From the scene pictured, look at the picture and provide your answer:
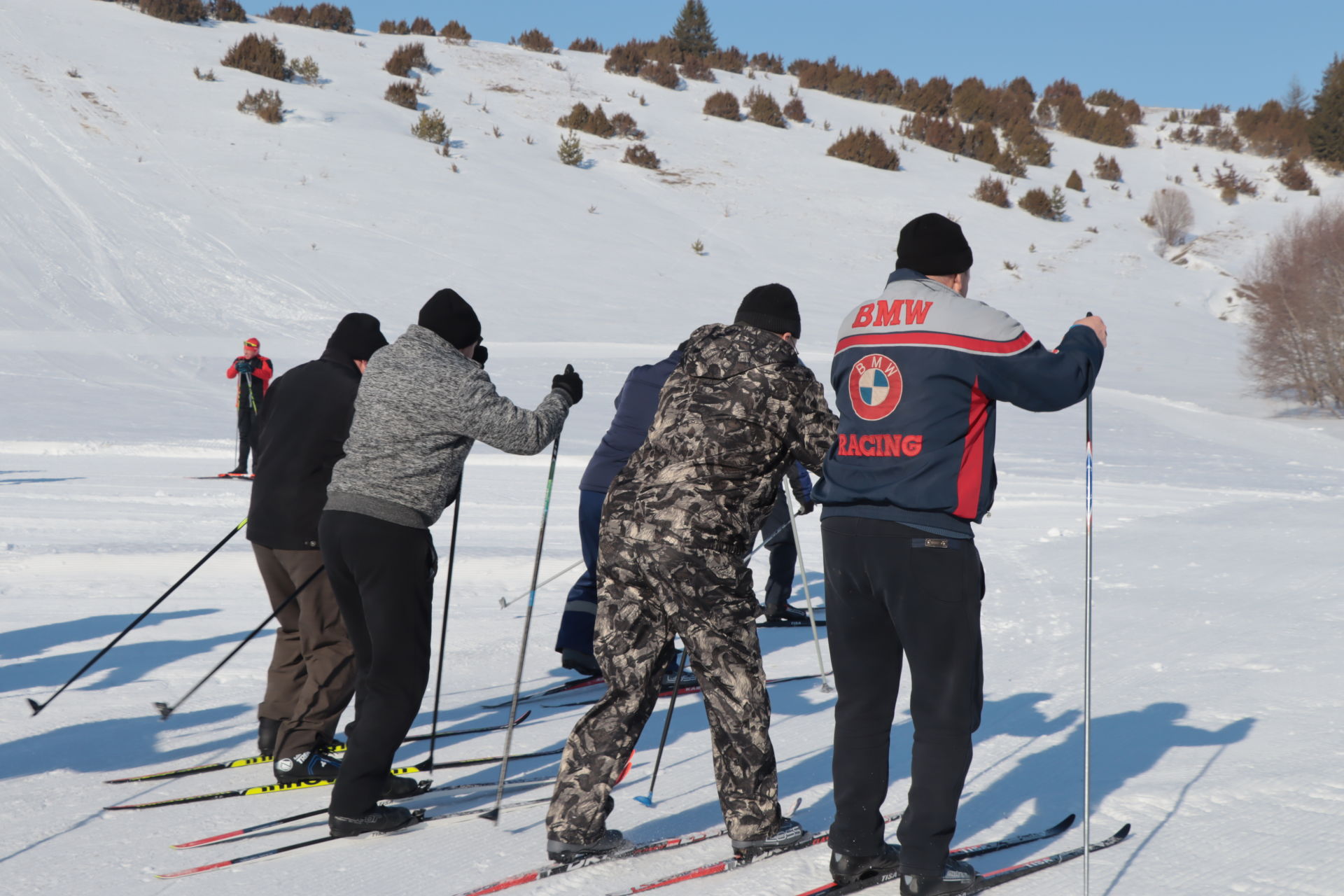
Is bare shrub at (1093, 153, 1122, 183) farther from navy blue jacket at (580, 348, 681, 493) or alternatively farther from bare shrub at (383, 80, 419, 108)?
navy blue jacket at (580, 348, 681, 493)

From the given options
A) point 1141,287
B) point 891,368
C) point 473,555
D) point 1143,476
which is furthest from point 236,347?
point 1141,287

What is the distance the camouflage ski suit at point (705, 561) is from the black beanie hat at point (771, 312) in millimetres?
86

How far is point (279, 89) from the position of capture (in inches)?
1302

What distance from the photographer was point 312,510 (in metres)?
4.21

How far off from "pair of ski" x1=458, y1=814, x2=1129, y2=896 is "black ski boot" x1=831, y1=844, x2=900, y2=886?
0.07 feet

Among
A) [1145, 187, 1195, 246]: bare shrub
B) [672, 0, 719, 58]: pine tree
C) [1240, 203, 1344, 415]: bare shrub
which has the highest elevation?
[672, 0, 719, 58]: pine tree

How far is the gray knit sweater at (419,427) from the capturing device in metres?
3.48

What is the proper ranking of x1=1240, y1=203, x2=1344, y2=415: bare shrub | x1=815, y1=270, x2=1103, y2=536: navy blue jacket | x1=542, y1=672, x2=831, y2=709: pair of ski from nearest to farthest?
→ x1=815, y1=270, x2=1103, y2=536: navy blue jacket → x1=542, y1=672, x2=831, y2=709: pair of ski → x1=1240, y1=203, x2=1344, y2=415: bare shrub

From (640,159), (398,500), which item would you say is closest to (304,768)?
(398,500)

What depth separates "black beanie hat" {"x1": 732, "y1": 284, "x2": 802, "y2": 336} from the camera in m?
3.27

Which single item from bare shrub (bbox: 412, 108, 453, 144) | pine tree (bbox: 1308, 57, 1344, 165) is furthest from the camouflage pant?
pine tree (bbox: 1308, 57, 1344, 165)

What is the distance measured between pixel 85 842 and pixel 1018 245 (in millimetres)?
32878

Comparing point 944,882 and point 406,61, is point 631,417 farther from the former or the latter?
point 406,61

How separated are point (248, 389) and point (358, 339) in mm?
9296
